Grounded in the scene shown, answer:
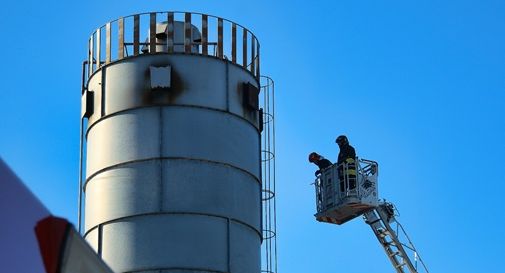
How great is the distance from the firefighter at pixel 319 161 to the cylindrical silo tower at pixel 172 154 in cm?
579

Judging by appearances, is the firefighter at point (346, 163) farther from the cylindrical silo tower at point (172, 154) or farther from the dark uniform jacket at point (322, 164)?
the cylindrical silo tower at point (172, 154)

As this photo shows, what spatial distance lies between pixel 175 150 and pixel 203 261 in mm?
2154

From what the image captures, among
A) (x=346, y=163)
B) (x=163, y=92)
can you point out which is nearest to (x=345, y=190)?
(x=346, y=163)

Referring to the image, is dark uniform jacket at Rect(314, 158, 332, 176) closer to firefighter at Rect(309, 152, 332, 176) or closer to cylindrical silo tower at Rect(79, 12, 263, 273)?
firefighter at Rect(309, 152, 332, 176)

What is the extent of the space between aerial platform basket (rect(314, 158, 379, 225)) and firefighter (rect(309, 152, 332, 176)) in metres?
0.23

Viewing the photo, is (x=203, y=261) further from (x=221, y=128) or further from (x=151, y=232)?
(x=221, y=128)

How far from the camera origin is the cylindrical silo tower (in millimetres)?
A: 19422

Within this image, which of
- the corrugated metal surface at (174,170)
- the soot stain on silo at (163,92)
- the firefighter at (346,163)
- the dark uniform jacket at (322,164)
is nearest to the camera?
the corrugated metal surface at (174,170)

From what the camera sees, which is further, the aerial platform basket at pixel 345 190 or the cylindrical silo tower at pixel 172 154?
the aerial platform basket at pixel 345 190

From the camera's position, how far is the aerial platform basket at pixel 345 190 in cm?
2623

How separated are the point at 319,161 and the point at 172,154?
827cm

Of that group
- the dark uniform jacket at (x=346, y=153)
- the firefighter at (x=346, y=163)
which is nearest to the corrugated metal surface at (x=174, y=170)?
the firefighter at (x=346, y=163)

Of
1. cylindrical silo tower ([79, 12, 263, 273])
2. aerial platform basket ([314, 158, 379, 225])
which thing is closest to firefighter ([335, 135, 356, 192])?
aerial platform basket ([314, 158, 379, 225])

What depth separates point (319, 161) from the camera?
27469 millimetres
